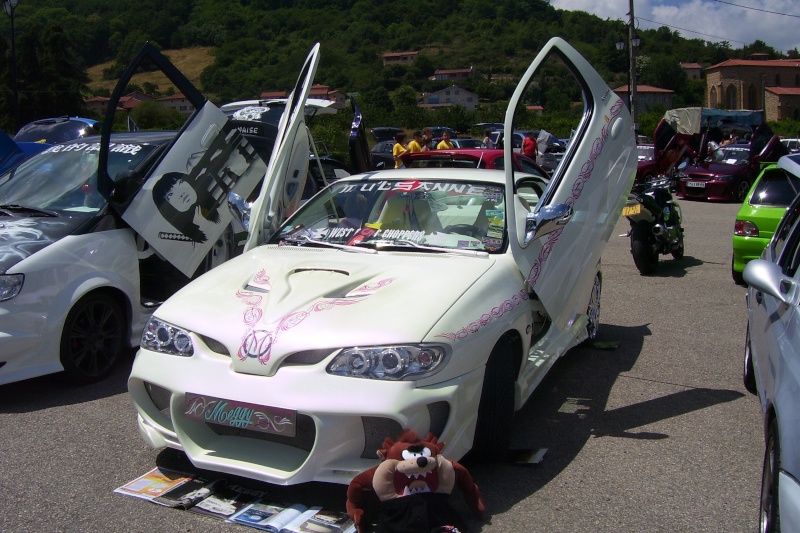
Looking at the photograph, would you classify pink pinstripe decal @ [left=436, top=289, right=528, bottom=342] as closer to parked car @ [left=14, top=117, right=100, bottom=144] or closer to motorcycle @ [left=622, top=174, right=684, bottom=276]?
motorcycle @ [left=622, top=174, right=684, bottom=276]

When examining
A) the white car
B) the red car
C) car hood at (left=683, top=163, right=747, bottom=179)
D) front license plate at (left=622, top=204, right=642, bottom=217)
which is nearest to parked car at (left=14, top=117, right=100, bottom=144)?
the red car

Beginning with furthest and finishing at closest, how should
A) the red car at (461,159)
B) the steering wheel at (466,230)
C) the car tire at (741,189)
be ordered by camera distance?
the car tire at (741,189) → the red car at (461,159) → the steering wheel at (466,230)

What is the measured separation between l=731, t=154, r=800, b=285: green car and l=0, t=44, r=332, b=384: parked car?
5.21 meters

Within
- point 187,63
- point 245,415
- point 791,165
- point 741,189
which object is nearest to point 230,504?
point 245,415

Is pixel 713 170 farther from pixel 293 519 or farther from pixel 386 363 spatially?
pixel 293 519

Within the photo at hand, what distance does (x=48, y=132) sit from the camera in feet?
50.5

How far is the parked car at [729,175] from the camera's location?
1923 cm

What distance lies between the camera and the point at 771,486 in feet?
9.68

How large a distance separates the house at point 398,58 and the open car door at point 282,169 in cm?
10300

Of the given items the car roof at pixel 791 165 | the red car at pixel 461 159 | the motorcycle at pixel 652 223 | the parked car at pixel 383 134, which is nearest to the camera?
the car roof at pixel 791 165

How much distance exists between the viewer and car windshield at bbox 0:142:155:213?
19.7 ft

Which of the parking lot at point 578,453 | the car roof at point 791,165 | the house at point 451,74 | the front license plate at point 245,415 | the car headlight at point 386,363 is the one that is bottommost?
the parking lot at point 578,453

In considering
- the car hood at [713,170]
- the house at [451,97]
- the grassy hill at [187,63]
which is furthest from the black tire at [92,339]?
the house at [451,97]

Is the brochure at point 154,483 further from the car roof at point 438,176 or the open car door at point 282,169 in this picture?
the car roof at point 438,176
